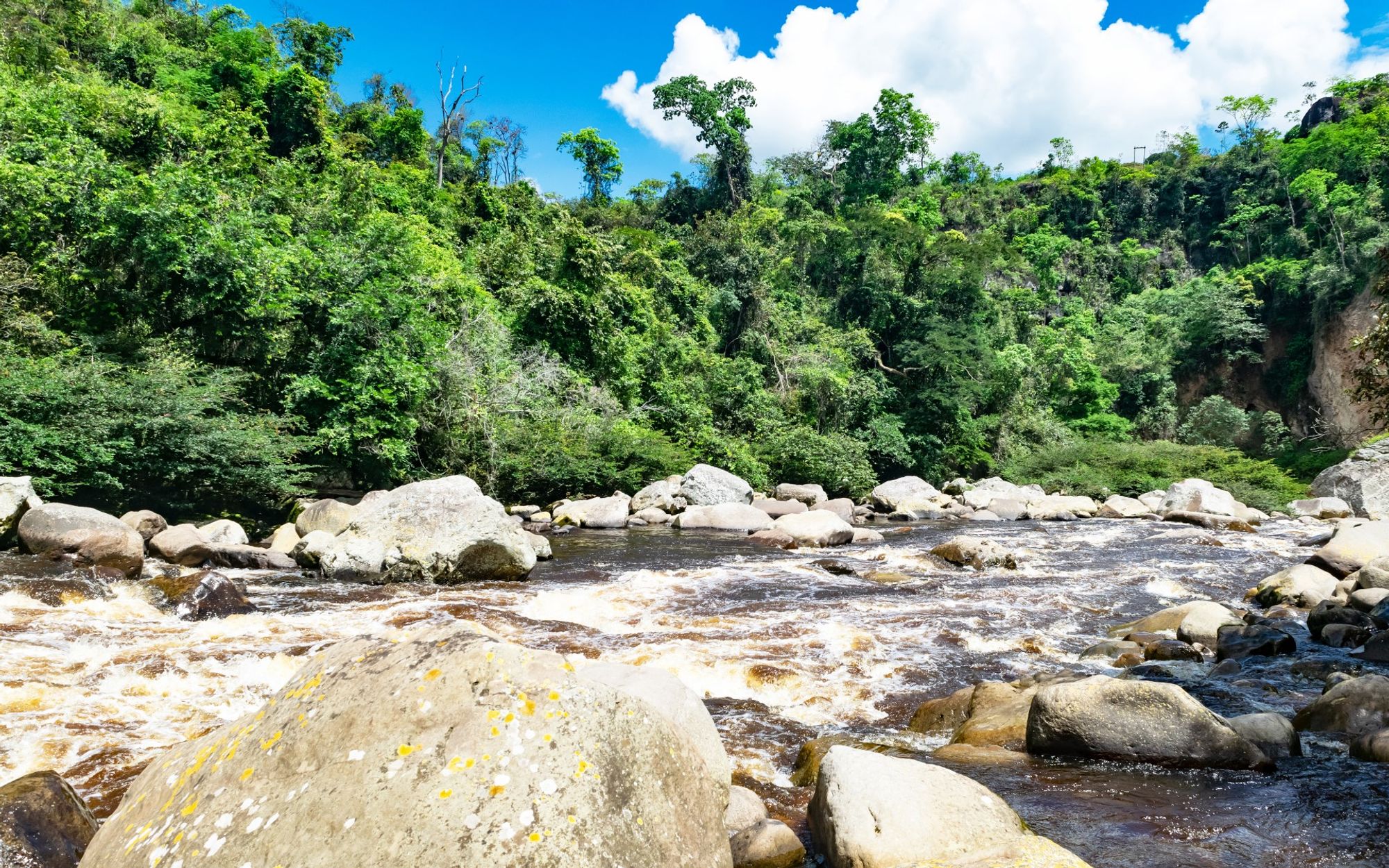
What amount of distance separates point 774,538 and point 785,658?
859 cm

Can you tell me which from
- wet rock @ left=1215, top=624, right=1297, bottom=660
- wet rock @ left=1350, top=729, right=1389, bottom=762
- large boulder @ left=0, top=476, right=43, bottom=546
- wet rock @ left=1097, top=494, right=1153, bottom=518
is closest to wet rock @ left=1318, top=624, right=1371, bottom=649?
wet rock @ left=1215, top=624, right=1297, bottom=660

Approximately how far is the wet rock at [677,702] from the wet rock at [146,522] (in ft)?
33.1

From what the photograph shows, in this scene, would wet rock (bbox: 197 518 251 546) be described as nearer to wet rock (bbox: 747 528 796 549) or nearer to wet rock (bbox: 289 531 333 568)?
wet rock (bbox: 289 531 333 568)

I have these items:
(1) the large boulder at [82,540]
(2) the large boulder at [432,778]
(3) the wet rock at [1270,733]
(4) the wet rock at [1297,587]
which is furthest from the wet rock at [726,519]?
(2) the large boulder at [432,778]

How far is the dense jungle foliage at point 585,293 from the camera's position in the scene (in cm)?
1416

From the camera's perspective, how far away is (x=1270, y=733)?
4.93 meters

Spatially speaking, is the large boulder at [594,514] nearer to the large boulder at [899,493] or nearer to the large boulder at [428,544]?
the large boulder at [428,544]

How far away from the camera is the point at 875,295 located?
33.3 metres

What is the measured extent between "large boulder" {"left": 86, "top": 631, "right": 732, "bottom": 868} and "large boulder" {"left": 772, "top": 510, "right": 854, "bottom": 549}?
12.8 m

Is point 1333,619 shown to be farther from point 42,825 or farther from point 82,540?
point 82,540

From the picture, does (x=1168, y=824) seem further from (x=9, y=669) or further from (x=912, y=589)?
(x=9, y=669)

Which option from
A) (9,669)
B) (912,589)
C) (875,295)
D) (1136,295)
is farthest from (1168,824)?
(1136,295)

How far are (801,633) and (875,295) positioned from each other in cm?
2732

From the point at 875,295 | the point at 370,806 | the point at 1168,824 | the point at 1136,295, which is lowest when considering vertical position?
the point at 1168,824
